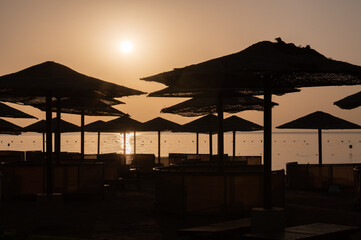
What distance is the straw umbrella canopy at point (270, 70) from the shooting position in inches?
358

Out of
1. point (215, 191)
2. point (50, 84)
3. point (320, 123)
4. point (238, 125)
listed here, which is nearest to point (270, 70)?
point (50, 84)

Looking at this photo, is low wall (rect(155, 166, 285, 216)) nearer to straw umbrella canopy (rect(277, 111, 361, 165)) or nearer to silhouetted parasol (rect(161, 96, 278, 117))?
silhouetted parasol (rect(161, 96, 278, 117))

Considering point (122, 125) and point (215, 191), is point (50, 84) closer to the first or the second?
point (215, 191)

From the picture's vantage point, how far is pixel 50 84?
11.8m

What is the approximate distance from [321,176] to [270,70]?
14222 millimetres

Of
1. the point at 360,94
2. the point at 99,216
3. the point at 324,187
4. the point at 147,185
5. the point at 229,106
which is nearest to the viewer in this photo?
the point at 99,216

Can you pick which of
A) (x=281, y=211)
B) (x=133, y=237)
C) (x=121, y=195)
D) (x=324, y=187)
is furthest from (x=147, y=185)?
(x=281, y=211)

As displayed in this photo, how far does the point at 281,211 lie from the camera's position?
9414 millimetres

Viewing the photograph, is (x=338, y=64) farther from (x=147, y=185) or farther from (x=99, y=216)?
(x=147, y=185)

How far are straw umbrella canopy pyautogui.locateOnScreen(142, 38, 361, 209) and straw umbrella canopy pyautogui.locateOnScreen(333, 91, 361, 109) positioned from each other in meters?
5.00

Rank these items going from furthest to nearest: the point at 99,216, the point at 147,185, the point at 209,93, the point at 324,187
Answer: the point at 147,185, the point at 324,187, the point at 209,93, the point at 99,216

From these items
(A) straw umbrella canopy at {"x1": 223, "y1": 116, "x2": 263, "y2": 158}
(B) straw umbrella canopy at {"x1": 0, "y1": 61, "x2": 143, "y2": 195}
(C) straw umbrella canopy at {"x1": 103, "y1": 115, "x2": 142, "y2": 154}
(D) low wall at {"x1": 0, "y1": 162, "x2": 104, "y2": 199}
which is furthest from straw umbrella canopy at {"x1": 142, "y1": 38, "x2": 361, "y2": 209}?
(C) straw umbrella canopy at {"x1": 103, "y1": 115, "x2": 142, "y2": 154}

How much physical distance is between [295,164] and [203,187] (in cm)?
1000

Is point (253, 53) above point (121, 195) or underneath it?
above
